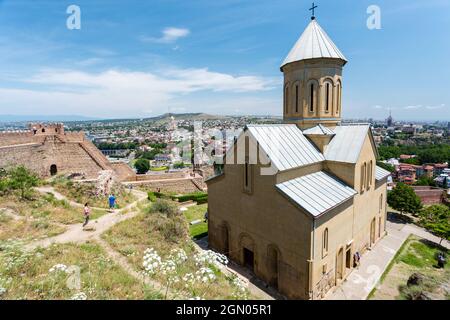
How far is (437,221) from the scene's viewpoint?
57.7 feet

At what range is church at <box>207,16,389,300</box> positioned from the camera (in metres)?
9.27

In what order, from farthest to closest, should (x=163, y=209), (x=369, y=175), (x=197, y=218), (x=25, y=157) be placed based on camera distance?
(x=197, y=218) → (x=25, y=157) → (x=163, y=209) → (x=369, y=175)

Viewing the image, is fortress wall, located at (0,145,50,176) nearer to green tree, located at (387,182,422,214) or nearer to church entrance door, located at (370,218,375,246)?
church entrance door, located at (370,218,375,246)

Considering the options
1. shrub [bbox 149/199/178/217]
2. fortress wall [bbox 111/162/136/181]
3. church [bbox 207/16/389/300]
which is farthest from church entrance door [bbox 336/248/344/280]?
fortress wall [bbox 111/162/136/181]

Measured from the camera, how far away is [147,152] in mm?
104500

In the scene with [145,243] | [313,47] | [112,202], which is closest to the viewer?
[145,243]

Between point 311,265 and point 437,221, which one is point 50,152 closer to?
point 311,265

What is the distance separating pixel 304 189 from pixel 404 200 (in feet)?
53.9

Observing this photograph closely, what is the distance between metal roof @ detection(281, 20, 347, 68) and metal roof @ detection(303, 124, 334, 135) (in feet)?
12.7

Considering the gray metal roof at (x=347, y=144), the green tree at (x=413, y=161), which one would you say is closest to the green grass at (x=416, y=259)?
the gray metal roof at (x=347, y=144)

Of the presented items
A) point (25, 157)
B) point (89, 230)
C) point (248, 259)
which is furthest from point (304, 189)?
point (25, 157)
